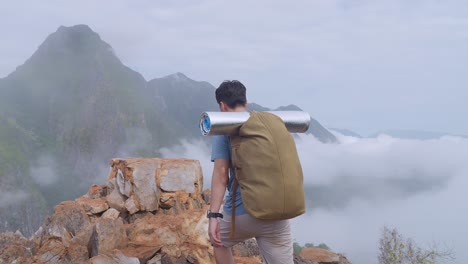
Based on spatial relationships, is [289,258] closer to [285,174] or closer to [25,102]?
[285,174]

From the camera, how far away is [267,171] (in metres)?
4.61

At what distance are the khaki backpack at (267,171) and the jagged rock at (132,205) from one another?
7965mm

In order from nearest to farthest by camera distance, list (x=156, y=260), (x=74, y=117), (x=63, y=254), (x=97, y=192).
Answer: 1. (x=156, y=260)
2. (x=63, y=254)
3. (x=97, y=192)
4. (x=74, y=117)

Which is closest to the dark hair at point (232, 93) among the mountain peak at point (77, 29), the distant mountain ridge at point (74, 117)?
the distant mountain ridge at point (74, 117)

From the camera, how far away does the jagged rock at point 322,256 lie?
11062 mm

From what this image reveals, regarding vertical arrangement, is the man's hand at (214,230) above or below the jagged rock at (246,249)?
above

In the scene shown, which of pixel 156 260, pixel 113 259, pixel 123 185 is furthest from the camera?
pixel 123 185

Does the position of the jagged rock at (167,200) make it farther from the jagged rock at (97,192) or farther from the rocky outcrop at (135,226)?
the jagged rock at (97,192)

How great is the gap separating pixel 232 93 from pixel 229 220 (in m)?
1.30

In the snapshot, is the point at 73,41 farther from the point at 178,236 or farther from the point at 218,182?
the point at 218,182

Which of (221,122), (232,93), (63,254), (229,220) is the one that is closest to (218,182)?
(229,220)

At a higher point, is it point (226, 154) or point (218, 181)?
point (226, 154)

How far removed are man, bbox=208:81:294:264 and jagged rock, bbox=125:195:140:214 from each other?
7.46 meters

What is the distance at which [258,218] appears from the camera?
15.2 ft
